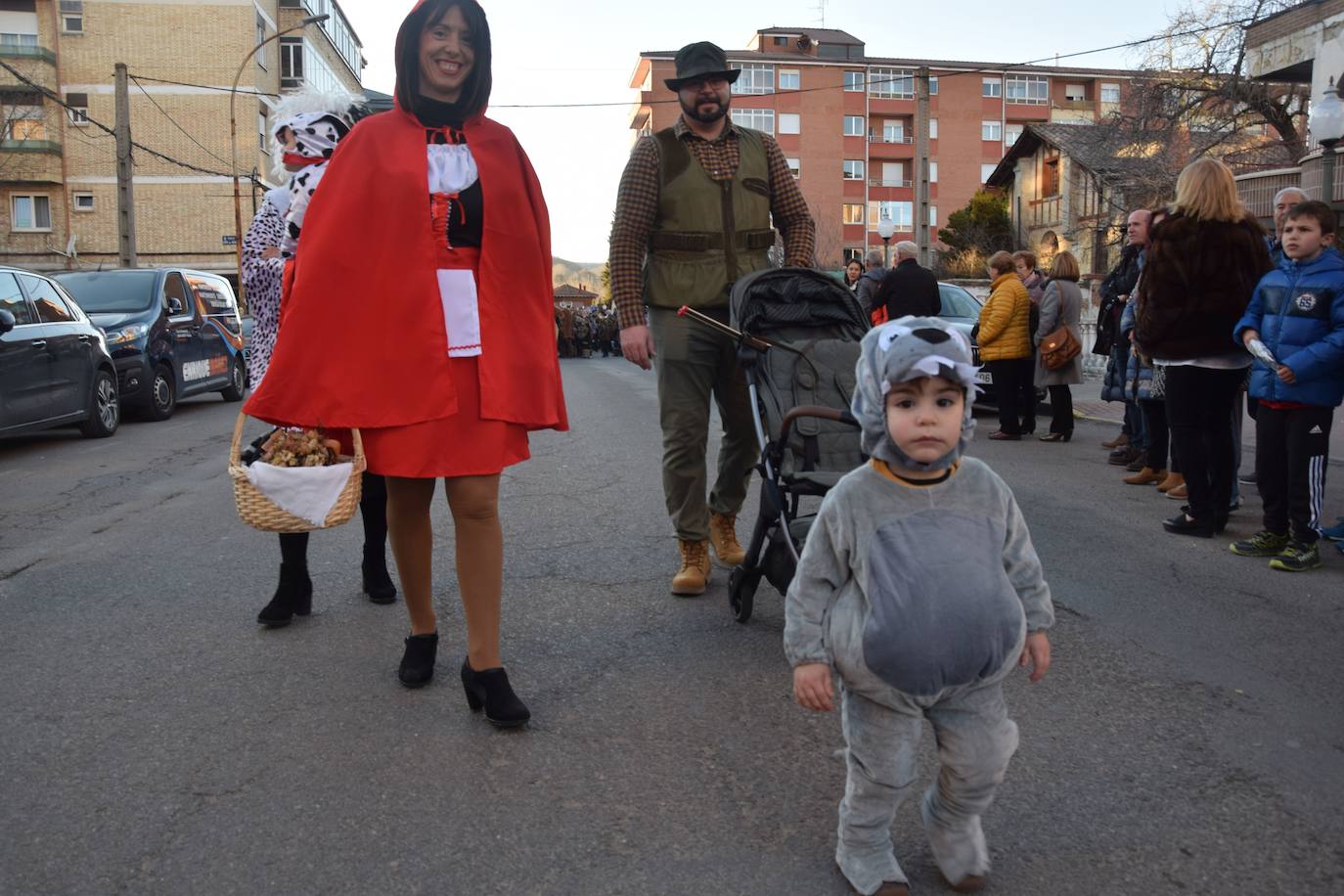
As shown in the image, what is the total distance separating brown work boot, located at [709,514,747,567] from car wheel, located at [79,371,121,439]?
27.5 ft

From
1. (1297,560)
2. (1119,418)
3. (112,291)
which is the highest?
(112,291)

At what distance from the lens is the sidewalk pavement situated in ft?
30.7

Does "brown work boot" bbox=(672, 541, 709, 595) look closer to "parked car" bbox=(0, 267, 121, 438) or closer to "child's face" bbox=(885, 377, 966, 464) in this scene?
"child's face" bbox=(885, 377, 966, 464)

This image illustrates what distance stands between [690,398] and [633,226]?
746 mm

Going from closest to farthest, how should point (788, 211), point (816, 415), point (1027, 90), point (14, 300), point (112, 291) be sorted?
1. point (816, 415)
2. point (788, 211)
3. point (14, 300)
4. point (112, 291)
5. point (1027, 90)

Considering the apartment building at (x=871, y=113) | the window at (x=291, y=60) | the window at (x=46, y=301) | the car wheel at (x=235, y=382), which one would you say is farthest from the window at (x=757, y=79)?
the window at (x=46, y=301)

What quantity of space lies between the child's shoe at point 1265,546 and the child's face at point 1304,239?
1.40m

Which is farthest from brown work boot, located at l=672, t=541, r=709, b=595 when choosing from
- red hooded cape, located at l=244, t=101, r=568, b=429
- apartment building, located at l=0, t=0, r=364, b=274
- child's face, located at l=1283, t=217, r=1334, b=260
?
apartment building, located at l=0, t=0, r=364, b=274

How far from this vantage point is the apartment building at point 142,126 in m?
47.0

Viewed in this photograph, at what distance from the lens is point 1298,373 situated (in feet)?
18.2

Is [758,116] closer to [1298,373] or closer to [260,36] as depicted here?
[260,36]

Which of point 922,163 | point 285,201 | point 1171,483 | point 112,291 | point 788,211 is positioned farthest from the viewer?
point 922,163

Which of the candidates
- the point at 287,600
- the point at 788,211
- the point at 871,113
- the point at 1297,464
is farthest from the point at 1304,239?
the point at 871,113

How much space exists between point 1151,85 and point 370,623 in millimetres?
28949
